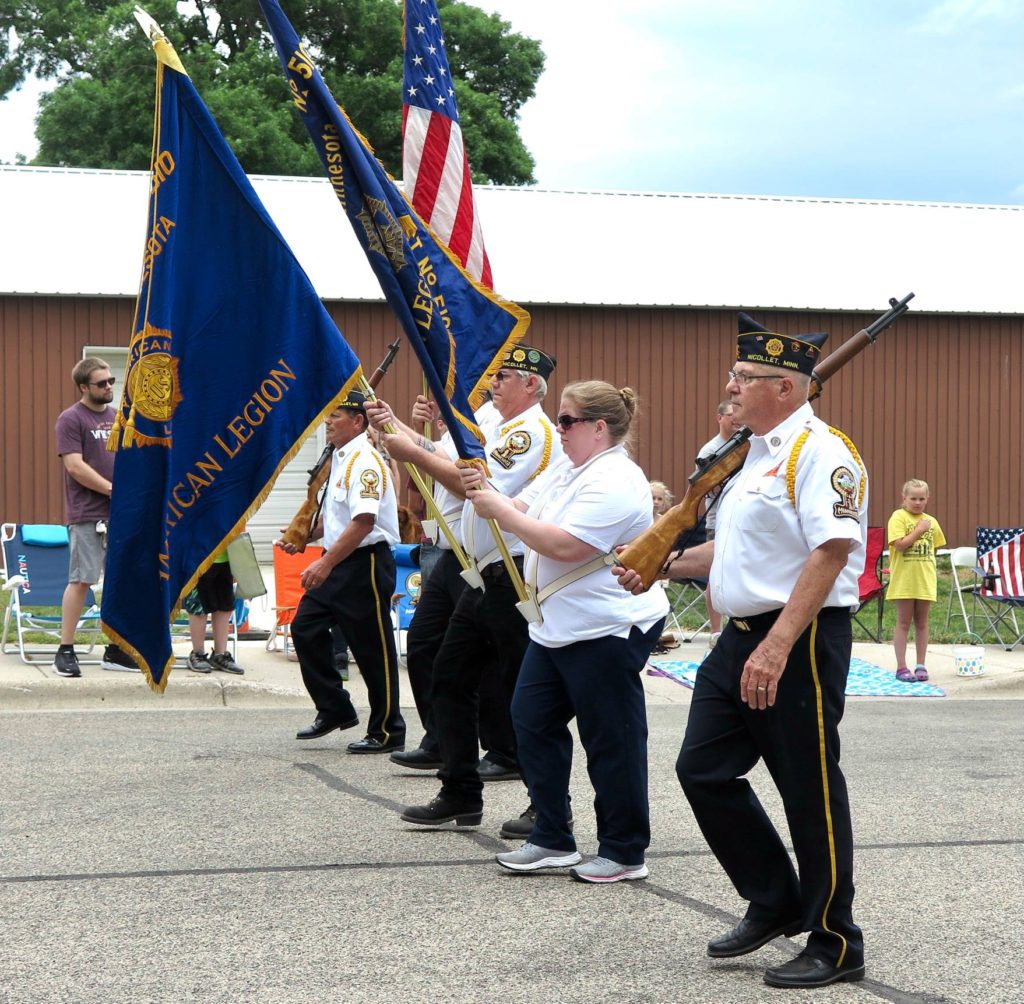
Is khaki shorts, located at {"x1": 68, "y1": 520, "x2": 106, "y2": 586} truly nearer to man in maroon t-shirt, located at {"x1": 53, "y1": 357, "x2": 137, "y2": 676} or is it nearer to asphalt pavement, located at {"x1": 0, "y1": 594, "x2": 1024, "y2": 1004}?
man in maroon t-shirt, located at {"x1": 53, "y1": 357, "x2": 137, "y2": 676}

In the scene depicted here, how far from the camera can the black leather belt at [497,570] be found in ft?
21.9

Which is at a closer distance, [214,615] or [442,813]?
[442,813]

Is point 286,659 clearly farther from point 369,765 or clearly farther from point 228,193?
point 228,193

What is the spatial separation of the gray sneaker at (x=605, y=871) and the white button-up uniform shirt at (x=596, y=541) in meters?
0.83

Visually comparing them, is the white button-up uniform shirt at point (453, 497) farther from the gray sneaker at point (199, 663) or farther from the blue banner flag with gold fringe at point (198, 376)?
the gray sneaker at point (199, 663)

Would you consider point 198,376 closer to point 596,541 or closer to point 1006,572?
point 596,541

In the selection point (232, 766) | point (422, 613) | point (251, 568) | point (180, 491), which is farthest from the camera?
point (251, 568)

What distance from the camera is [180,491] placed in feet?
22.1

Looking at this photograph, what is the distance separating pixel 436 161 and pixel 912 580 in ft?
19.7

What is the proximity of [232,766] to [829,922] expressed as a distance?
4.45 m

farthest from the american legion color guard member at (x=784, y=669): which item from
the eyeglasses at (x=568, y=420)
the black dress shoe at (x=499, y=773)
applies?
the black dress shoe at (x=499, y=773)

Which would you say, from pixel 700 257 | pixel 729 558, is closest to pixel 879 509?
pixel 700 257

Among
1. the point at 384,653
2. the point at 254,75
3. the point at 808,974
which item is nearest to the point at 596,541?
the point at 808,974

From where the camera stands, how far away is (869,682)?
12242 mm
